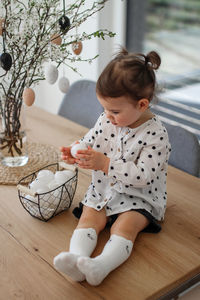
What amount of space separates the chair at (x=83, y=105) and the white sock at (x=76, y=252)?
1020mm

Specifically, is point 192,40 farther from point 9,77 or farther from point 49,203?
point 49,203

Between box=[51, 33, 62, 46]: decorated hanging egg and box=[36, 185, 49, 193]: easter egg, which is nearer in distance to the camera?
box=[36, 185, 49, 193]: easter egg

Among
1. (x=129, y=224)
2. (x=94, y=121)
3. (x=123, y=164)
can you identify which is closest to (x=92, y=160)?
(x=123, y=164)

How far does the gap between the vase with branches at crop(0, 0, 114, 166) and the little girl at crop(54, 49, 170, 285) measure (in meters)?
0.21

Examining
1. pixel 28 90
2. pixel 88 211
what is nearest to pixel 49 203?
pixel 88 211

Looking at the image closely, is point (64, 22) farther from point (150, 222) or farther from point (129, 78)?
point (150, 222)

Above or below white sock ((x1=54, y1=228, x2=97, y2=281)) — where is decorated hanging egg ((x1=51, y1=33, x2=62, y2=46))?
above

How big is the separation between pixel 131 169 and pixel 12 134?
52cm

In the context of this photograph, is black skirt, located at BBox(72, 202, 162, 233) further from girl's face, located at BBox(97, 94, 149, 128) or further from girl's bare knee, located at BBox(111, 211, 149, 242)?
girl's face, located at BBox(97, 94, 149, 128)

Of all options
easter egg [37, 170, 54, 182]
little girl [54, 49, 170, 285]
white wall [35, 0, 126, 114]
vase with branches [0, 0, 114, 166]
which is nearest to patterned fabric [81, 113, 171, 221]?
little girl [54, 49, 170, 285]

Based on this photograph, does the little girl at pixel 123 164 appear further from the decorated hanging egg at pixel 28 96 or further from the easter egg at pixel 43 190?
the decorated hanging egg at pixel 28 96

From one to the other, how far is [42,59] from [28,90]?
108 millimetres

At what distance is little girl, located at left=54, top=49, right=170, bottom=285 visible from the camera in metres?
0.98

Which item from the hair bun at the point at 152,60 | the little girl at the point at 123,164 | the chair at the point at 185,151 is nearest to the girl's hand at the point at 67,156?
the little girl at the point at 123,164
